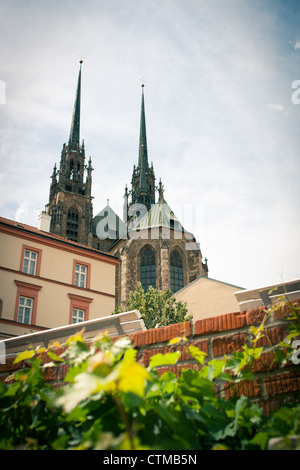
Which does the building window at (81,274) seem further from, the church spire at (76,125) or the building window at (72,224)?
the church spire at (76,125)

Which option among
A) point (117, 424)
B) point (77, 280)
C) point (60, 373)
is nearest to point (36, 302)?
point (77, 280)

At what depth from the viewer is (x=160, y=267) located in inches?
1375

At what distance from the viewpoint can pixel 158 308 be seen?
23.8 m

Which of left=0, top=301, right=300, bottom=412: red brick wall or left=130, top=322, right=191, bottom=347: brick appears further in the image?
left=130, top=322, right=191, bottom=347: brick

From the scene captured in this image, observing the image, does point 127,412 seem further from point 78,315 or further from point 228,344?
point 78,315

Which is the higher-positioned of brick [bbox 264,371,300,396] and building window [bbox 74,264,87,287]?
building window [bbox 74,264,87,287]

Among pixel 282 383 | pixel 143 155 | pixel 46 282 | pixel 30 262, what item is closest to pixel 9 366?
pixel 282 383

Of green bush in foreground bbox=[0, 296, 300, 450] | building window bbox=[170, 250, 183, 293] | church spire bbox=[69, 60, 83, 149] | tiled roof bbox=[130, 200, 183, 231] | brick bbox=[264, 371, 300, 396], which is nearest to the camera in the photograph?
green bush in foreground bbox=[0, 296, 300, 450]

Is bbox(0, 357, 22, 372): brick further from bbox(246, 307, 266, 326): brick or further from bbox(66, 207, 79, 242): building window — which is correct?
bbox(66, 207, 79, 242): building window

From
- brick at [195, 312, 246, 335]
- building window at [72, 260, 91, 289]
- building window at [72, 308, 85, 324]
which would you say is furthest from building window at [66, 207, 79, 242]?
brick at [195, 312, 246, 335]

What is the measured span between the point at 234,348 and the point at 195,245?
116 ft

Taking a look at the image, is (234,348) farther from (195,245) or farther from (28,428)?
(195,245)

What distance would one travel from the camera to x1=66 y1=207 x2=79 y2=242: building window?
48.2 meters

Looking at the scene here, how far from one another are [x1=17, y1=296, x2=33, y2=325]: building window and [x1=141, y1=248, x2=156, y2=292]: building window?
18106 mm
